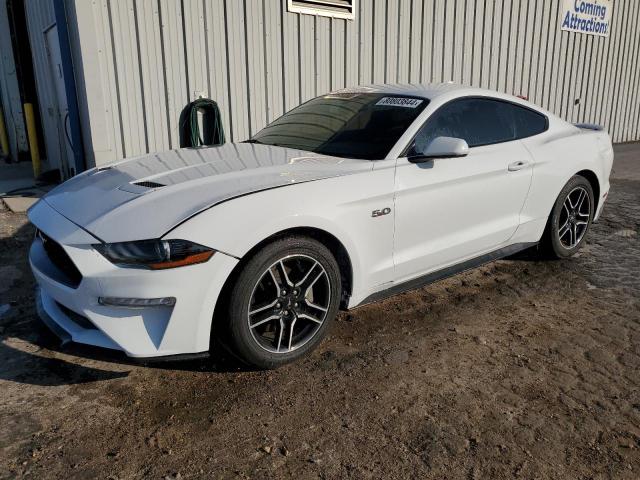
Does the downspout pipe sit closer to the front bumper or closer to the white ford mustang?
the white ford mustang

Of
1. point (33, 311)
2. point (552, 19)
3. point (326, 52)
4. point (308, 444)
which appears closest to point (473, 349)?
point (308, 444)

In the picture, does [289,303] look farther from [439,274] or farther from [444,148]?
[444,148]

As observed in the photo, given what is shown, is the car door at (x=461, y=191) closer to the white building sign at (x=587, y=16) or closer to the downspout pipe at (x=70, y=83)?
the downspout pipe at (x=70, y=83)

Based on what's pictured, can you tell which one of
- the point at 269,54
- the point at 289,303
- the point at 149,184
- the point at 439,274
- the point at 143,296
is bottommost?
the point at 439,274

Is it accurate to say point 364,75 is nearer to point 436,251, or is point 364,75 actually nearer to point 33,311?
point 436,251

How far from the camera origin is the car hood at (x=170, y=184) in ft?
8.96

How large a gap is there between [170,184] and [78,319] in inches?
33.1

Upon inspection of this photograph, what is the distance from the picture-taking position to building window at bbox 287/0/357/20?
24.4ft

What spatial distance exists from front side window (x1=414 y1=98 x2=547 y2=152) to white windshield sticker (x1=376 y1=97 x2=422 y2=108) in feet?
0.57

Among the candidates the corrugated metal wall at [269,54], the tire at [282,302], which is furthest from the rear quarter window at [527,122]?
the corrugated metal wall at [269,54]

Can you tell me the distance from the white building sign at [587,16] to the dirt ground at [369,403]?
8902 millimetres

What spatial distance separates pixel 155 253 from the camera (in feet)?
8.62

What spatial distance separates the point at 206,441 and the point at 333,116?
2472 mm

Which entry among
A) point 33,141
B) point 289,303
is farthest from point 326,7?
point 289,303
